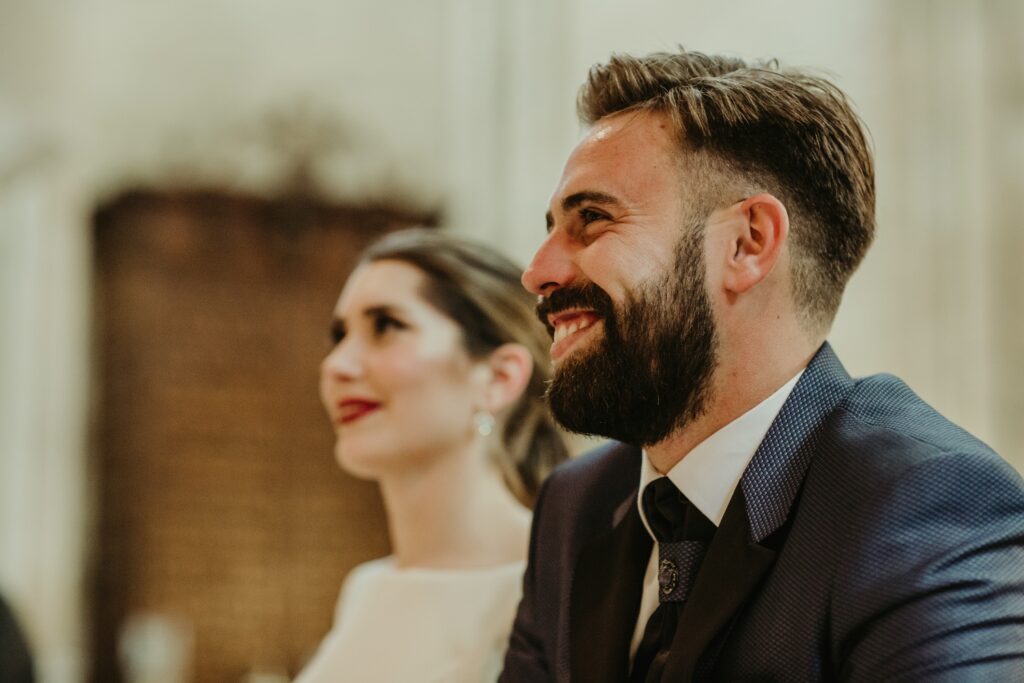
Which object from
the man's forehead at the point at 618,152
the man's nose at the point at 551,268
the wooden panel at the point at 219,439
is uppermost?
the man's forehead at the point at 618,152

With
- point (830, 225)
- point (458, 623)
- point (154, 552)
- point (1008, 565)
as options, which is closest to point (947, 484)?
point (1008, 565)

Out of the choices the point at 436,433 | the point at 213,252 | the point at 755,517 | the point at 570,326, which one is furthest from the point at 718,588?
the point at 213,252

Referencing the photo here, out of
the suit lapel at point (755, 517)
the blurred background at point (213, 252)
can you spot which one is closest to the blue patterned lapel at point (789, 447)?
the suit lapel at point (755, 517)

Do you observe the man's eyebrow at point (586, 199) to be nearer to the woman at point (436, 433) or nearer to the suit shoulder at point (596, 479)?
the suit shoulder at point (596, 479)

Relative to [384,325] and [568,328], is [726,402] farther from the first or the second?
[384,325]

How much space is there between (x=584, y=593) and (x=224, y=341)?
7225 mm

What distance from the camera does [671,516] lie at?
216 cm

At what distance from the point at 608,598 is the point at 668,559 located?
0.19m

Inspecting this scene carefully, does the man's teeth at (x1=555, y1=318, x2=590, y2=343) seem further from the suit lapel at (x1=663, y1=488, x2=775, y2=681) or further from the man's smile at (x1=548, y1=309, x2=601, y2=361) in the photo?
the suit lapel at (x1=663, y1=488, x2=775, y2=681)

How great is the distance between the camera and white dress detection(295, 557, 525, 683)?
302cm

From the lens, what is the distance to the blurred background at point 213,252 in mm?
8836

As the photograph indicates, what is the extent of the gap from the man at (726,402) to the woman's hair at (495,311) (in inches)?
33.1

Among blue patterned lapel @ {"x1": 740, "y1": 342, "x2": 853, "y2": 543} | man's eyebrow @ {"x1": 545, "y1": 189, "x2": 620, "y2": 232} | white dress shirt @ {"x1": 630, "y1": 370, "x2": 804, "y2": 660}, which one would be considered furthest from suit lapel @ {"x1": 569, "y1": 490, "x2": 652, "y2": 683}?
Answer: man's eyebrow @ {"x1": 545, "y1": 189, "x2": 620, "y2": 232}

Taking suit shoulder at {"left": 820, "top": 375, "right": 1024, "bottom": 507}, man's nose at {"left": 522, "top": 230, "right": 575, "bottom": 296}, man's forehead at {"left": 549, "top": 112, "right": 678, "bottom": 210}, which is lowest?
suit shoulder at {"left": 820, "top": 375, "right": 1024, "bottom": 507}
